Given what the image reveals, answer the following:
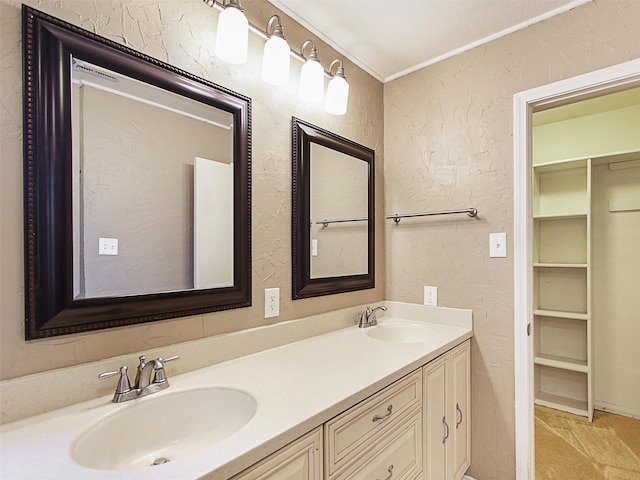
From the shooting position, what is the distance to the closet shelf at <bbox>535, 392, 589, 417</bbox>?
2.49 metres

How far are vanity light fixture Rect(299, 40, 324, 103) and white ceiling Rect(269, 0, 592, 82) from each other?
0.65ft

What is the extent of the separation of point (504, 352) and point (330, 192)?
120cm

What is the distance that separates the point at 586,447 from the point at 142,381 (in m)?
2.57

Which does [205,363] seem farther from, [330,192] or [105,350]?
[330,192]

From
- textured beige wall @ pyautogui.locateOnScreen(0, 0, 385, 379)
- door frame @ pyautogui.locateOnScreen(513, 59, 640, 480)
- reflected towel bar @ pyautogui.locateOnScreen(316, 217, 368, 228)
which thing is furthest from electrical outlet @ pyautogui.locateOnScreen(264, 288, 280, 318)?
door frame @ pyautogui.locateOnScreen(513, 59, 640, 480)

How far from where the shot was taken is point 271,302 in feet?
4.81

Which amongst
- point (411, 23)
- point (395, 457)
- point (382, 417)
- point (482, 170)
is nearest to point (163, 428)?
point (382, 417)

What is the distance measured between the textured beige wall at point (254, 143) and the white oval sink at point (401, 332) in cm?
20

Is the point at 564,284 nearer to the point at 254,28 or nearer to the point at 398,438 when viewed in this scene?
the point at 398,438

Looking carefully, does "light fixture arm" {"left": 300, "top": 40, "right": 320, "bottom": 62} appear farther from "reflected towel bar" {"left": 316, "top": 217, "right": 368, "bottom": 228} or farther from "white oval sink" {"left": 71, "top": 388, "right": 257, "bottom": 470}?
"white oval sink" {"left": 71, "top": 388, "right": 257, "bottom": 470}

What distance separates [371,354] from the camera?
1371 mm

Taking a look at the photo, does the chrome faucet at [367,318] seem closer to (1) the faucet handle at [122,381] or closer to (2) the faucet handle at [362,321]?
(2) the faucet handle at [362,321]

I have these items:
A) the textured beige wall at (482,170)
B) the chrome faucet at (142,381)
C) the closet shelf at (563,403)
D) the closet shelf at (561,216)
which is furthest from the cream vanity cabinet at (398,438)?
A: the closet shelf at (561,216)

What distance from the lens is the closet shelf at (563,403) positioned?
8.18 feet
